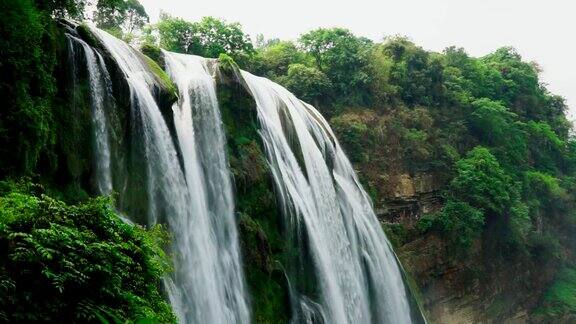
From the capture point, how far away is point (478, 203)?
20.9 m

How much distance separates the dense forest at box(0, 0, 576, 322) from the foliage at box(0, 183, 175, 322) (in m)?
0.03

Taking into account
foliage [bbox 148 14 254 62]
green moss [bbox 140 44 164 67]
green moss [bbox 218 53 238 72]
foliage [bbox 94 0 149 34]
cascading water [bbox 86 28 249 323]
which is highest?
foliage [bbox 94 0 149 34]

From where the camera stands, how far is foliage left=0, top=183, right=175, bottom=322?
386cm

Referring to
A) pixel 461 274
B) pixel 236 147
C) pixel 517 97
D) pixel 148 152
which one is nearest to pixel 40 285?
pixel 148 152

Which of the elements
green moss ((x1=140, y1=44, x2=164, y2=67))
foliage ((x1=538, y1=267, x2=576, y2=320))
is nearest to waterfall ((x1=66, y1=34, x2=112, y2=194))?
green moss ((x1=140, y1=44, x2=164, y2=67))

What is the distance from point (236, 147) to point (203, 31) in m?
10.3

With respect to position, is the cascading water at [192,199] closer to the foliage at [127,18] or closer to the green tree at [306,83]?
the green tree at [306,83]

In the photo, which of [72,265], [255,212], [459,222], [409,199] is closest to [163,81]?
[255,212]

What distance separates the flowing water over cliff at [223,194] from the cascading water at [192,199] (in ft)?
0.07

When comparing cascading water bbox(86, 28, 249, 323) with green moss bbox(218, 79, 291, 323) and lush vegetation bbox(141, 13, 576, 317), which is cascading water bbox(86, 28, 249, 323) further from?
lush vegetation bbox(141, 13, 576, 317)

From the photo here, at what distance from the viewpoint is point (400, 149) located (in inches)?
853

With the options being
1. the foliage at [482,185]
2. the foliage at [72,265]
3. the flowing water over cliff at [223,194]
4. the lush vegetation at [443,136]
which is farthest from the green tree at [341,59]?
the foliage at [72,265]

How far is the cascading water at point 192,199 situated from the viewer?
9.19m

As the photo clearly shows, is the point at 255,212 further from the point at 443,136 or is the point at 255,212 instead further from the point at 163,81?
the point at 443,136
